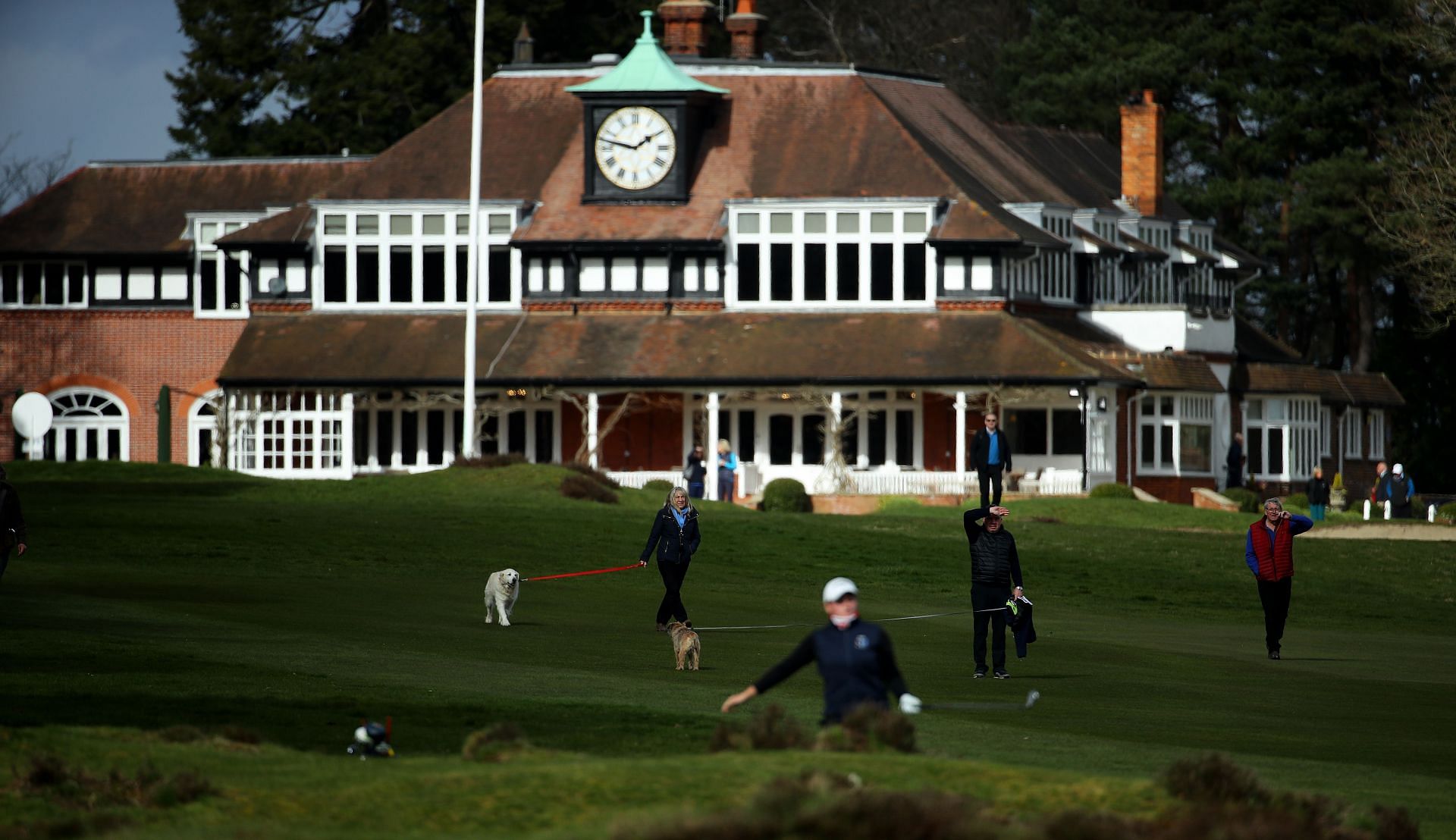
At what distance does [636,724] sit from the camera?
1584 centimetres

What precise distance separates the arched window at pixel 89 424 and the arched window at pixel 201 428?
1.66 meters

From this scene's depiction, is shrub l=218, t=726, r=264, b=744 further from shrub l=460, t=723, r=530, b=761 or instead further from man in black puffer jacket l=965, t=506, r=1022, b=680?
man in black puffer jacket l=965, t=506, r=1022, b=680

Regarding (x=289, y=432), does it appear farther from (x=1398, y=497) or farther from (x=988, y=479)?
(x=988, y=479)

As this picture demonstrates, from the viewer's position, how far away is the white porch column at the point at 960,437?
49.3m

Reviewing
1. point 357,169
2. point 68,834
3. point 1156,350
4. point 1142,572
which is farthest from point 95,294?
point 68,834

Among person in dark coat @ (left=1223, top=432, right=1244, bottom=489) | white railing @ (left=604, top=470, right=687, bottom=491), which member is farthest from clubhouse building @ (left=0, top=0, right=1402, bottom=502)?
person in dark coat @ (left=1223, top=432, right=1244, bottom=489)

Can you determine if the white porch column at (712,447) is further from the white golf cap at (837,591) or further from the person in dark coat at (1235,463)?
the white golf cap at (837,591)

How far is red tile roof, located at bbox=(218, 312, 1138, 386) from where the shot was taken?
49.8 metres

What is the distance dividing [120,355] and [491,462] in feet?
53.1

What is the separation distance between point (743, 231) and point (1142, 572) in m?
21.1

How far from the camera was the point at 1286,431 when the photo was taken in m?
57.2

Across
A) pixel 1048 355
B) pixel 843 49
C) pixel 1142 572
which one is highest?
pixel 843 49

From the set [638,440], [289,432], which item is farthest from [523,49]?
[289,432]

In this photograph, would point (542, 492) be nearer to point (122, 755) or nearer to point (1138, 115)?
point (1138, 115)
